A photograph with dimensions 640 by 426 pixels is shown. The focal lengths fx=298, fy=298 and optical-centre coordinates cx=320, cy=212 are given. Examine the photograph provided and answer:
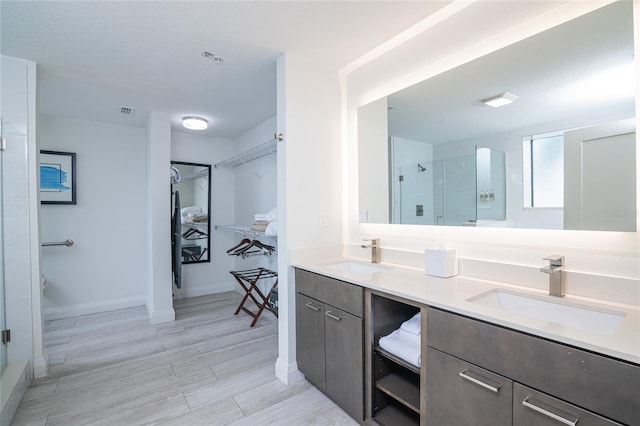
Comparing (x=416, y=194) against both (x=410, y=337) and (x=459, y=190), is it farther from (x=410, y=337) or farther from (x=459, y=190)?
(x=410, y=337)

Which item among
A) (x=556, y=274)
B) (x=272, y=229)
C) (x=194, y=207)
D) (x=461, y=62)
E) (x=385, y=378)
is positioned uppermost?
(x=461, y=62)

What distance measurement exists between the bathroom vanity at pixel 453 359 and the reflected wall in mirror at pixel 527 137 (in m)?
0.45

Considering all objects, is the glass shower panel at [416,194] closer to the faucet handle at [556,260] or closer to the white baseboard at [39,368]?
the faucet handle at [556,260]

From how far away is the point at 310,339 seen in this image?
2051mm

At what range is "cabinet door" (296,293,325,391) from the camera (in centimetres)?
196

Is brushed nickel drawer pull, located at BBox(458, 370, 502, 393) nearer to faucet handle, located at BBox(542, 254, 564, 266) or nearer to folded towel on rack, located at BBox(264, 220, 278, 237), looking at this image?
faucet handle, located at BBox(542, 254, 564, 266)

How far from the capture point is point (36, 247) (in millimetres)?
2297

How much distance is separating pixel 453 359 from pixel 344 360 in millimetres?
732

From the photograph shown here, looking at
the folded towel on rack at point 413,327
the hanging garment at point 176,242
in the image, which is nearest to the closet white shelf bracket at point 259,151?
the hanging garment at point 176,242

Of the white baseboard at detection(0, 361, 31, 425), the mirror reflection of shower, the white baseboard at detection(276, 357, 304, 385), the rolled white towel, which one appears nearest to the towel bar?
the white baseboard at detection(0, 361, 31, 425)

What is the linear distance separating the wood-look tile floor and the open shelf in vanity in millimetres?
254

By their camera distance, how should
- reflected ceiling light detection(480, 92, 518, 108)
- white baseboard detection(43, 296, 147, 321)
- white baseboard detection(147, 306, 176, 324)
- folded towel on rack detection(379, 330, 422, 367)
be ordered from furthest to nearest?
white baseboard detection(43, 296, 147, 321), white baseboard detection(147, 306, 176, 324), reflected ceiling light detection(480, 92, 518, 108), folded towel on rack detection(379, 330, 422, 367)

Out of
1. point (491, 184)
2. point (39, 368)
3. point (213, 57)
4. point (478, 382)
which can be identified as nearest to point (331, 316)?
point (478, 382)

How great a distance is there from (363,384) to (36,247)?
2.61 meters
